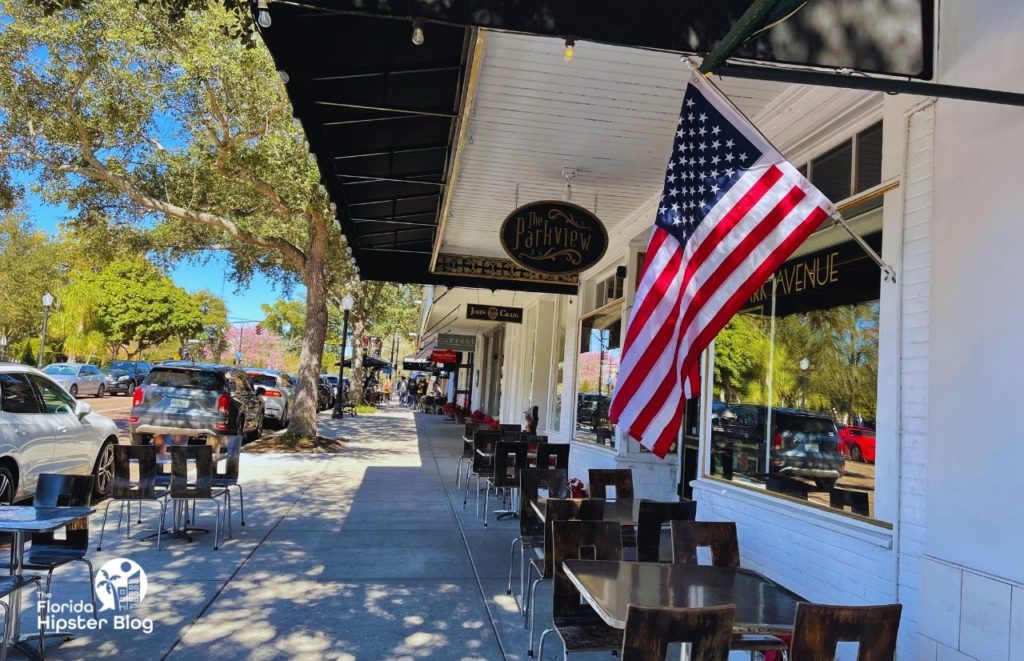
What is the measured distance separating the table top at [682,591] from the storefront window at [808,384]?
1036 millimetres

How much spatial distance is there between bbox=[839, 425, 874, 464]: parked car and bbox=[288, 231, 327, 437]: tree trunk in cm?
1150

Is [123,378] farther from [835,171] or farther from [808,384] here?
[835,171]

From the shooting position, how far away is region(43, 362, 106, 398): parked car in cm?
2623

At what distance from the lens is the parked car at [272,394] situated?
18.8 m

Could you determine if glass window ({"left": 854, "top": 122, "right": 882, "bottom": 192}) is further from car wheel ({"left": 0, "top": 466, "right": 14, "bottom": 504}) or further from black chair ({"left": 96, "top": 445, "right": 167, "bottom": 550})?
car wheel ({"left": 0, "top": 466, "right": 14, "bottom": 504})

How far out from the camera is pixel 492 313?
578 inches

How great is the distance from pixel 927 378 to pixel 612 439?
5402mm

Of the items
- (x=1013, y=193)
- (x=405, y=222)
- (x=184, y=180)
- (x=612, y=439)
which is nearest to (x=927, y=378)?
(x=1013, y=193)

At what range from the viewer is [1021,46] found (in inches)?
117

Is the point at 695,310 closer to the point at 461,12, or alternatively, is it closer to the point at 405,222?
the point at 461,12

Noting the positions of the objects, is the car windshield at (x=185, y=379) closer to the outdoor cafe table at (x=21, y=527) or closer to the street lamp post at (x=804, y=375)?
the outdoor cafe table at (x=21, y=527)

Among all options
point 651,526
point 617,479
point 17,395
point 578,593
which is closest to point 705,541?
point 651,526

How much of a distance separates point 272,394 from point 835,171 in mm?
17179

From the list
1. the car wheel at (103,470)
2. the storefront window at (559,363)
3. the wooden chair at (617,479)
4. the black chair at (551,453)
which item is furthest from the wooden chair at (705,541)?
the storefront window at (559,363)
